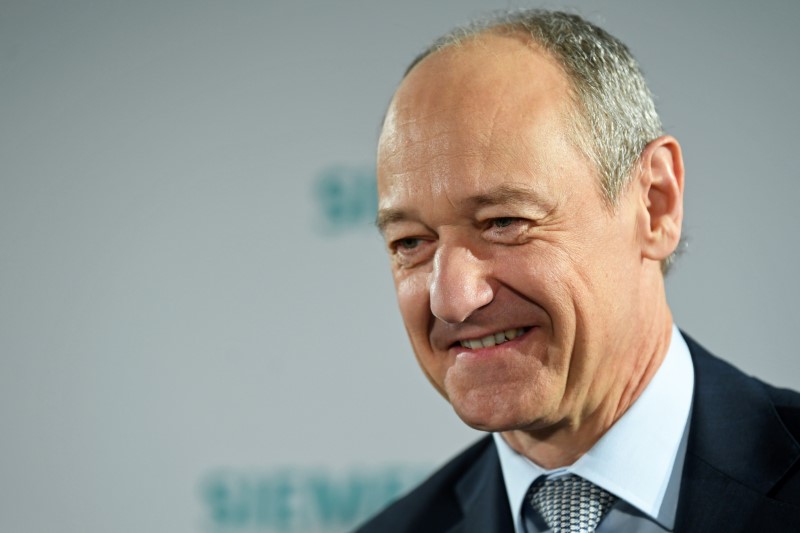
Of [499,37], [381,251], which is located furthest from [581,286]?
[381,251]

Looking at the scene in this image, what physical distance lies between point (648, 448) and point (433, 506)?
0.48 meters

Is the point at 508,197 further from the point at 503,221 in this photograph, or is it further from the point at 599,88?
the point at 599,88

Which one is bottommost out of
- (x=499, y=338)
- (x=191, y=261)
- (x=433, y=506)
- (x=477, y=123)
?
(x=433, y=506)

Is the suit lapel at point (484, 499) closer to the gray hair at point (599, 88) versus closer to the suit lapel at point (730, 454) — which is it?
the suit lapel at point (730, 454)

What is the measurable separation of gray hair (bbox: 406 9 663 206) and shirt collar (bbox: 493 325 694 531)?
12.6 inches

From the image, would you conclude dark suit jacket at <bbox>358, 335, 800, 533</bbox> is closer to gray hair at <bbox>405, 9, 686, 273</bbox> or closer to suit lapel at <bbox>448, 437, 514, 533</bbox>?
suit lapel at <bbox>448, 437, 514, 533</bbox>

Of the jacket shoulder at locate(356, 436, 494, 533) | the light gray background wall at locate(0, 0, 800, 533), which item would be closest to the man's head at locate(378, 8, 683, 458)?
the jacket shoulder at locate(356, 436, 494, 533)

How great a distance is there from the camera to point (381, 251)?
288 centimetres

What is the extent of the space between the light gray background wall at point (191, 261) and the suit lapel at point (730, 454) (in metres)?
1.36

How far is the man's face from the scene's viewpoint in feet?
4.46

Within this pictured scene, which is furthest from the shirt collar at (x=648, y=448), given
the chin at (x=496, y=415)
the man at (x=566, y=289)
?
the chin at (x=496, y=415)

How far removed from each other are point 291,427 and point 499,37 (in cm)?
167

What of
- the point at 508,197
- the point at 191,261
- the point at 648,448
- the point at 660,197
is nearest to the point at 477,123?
the point at 508,197

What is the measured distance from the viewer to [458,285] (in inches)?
53.0
